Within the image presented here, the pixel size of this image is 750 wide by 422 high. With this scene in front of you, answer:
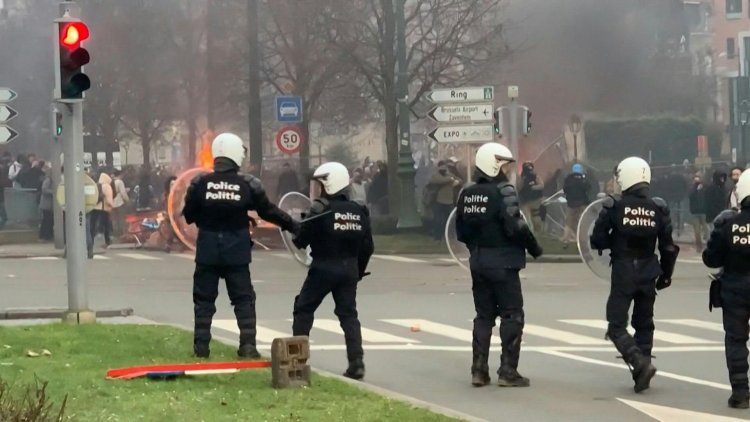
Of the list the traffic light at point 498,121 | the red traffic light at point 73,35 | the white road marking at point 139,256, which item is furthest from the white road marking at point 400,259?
the red traffic light at point 73,35

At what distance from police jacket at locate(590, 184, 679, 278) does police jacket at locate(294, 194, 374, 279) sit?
67.6 inches

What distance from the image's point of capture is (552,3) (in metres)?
32.7

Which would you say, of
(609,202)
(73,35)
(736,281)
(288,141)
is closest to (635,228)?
(609,202)

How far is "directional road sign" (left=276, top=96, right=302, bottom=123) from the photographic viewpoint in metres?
31.2

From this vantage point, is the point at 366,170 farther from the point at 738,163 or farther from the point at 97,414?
the point at 97,414

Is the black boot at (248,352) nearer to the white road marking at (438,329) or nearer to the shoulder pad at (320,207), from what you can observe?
the shoulder pad at (320,207)

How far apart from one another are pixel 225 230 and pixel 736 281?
3709 mm

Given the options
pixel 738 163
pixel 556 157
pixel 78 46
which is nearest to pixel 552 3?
pixel 556 157

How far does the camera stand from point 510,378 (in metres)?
10.9

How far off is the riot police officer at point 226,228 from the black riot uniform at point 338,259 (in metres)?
0.25

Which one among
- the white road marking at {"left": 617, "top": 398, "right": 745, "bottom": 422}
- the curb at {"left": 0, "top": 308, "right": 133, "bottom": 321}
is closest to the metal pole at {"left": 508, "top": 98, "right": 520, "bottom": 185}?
the curb at {"left": 0, "top": 308, "right": 133, "bottom": 321}

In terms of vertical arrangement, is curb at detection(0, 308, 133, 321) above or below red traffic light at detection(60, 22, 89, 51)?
below

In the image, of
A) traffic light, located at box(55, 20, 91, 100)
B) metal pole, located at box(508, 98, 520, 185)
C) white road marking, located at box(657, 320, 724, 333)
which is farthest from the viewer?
metal pole, located at box(508, 98, 520, 185)

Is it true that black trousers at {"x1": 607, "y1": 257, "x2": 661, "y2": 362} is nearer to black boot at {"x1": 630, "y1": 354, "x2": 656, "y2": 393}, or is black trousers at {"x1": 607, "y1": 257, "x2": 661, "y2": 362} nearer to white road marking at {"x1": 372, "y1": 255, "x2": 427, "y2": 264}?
black boot at {"x1": 630, "y1": 354, "x2": 656, "y2": 393}
